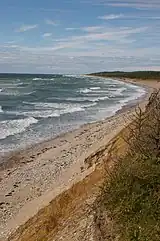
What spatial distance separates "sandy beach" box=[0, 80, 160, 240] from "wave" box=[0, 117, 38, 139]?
3812mm

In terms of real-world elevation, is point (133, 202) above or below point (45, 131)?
above

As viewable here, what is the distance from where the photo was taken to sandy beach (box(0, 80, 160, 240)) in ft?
45.5

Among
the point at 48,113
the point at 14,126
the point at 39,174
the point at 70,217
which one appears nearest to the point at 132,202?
the point at 70,217

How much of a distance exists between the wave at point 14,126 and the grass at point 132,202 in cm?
1983

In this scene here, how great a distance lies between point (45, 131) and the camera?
97.6ft

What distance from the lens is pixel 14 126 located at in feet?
104

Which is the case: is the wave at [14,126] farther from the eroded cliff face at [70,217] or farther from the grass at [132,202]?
the grass at [132,202]

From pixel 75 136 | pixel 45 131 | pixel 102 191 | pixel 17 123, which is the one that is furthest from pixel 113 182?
pixel 17 123

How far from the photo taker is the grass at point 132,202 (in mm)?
6718

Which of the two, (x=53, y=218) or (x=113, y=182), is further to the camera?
(x=53, y=218)

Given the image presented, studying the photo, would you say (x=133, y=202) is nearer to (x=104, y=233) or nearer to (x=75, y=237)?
(x=104, y=233)

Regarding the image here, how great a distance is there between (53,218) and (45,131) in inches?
803

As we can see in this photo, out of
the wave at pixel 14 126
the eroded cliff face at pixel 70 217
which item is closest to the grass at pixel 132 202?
the eroded cliff face at pixel 70 217

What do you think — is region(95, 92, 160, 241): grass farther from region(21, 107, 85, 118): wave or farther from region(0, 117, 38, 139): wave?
region(21, 107, 85, 118): wave
